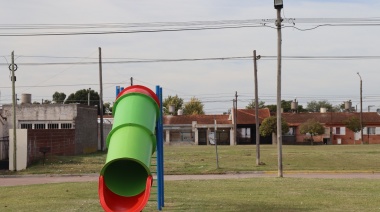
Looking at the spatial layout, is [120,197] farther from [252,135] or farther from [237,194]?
[252,135]

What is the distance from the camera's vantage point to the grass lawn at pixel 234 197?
13812mm

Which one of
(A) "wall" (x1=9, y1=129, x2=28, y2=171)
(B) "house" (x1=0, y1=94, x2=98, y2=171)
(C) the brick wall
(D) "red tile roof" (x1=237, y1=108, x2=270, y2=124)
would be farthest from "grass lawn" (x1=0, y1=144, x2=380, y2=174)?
(D) "red tile roof" (x1=237, y1=108, x2=270, y2=124)

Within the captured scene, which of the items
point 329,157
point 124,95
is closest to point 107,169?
point 124,95

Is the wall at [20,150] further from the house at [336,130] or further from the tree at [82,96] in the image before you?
the tree at [82,96]


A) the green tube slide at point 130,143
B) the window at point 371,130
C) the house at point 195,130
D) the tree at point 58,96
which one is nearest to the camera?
the green tube slide at point 130,143

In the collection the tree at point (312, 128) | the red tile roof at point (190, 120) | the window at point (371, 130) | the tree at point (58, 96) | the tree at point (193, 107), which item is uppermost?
the tree at point (58, 96)

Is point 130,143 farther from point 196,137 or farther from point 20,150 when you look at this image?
point 196,137

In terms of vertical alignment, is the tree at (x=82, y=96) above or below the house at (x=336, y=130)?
above

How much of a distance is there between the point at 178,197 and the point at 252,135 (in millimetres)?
70545

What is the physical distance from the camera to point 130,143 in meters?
10.9

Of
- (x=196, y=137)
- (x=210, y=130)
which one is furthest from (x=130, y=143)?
(x=196, y=137)

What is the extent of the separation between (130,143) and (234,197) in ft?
18.4

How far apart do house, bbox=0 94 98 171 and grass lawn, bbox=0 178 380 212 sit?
71.1 ft

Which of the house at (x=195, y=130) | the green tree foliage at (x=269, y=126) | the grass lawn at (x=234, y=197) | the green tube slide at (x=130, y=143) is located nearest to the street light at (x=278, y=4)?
the grass lawn at (x=234, y=197)
